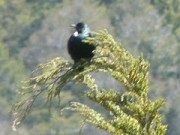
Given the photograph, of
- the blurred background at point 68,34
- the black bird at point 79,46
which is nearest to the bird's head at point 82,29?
the black bird at point 79,46

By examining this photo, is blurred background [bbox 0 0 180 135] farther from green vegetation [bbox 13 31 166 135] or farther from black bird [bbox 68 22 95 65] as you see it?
green vegetation [bbox 13 31 166 135]

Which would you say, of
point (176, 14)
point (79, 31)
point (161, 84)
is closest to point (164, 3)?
point (176, 14)

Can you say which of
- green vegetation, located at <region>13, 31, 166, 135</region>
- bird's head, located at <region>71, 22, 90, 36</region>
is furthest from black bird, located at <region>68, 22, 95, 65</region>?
green vegetation, located at <region>13, 31, 166, 135</region>

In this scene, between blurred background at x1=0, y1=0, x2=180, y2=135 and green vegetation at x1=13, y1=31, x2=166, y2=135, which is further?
blurred background at x1=0, y1=0, x2=180, y2=135

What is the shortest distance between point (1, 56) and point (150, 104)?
176 metres

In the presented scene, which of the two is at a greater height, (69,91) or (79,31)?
(69,91)

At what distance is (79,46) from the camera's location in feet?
22.9

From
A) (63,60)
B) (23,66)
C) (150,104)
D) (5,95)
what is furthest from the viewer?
(23,66)

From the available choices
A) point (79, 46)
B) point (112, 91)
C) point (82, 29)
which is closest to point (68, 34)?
point (82, 29)

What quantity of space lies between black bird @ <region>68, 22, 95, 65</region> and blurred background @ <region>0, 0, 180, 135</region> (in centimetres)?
14861

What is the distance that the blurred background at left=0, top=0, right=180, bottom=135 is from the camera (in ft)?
526

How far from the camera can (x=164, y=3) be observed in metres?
185

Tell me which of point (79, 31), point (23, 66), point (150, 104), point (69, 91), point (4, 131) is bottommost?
point (150, 104)

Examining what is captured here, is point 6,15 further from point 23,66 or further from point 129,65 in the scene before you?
point 129,65
